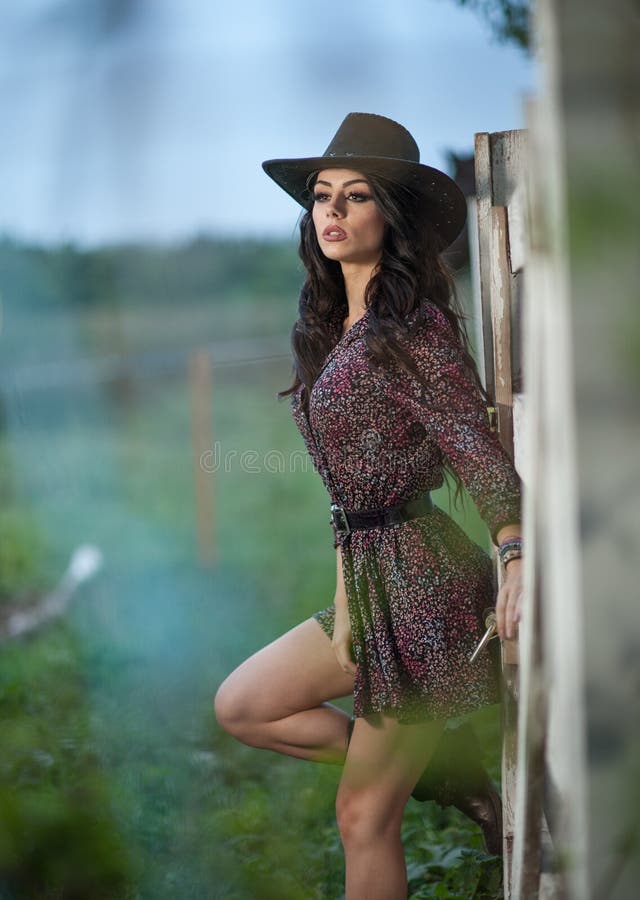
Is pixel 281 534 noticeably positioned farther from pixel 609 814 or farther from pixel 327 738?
pixel 609 814

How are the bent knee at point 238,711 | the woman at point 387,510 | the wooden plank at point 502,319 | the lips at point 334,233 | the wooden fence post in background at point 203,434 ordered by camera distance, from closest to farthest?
1. the woman at point 387,510
2. the wooden plank at point 502,319
3. the lips at point 334,233
4. the bent knee at point 238,711
5. the wooden fence post in background at point 203,434

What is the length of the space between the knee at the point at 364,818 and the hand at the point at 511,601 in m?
0.60

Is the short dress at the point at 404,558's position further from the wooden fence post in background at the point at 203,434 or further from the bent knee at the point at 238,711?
the wooden fence post in background at the point at 203,434

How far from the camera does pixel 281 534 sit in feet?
24.8

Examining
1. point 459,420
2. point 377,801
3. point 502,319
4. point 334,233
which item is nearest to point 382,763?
point 377,801

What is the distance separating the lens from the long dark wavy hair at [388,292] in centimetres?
213

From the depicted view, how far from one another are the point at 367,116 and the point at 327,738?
4.96ft

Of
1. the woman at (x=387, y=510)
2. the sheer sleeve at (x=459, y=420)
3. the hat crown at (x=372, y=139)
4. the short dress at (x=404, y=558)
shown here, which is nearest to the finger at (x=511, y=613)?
the sheer sleeve at (x=459, y=420)

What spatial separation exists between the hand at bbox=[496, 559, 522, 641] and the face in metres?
0.94

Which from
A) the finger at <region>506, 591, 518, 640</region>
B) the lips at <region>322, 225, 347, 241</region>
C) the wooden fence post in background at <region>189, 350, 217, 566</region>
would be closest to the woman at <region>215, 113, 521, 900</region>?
the lips at <region>322, 225, 347, 241</region>

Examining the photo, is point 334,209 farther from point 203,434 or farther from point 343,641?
point 203,434

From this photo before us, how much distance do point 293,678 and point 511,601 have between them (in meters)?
0.83

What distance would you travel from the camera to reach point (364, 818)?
2.10 metres

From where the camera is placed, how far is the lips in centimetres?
231
